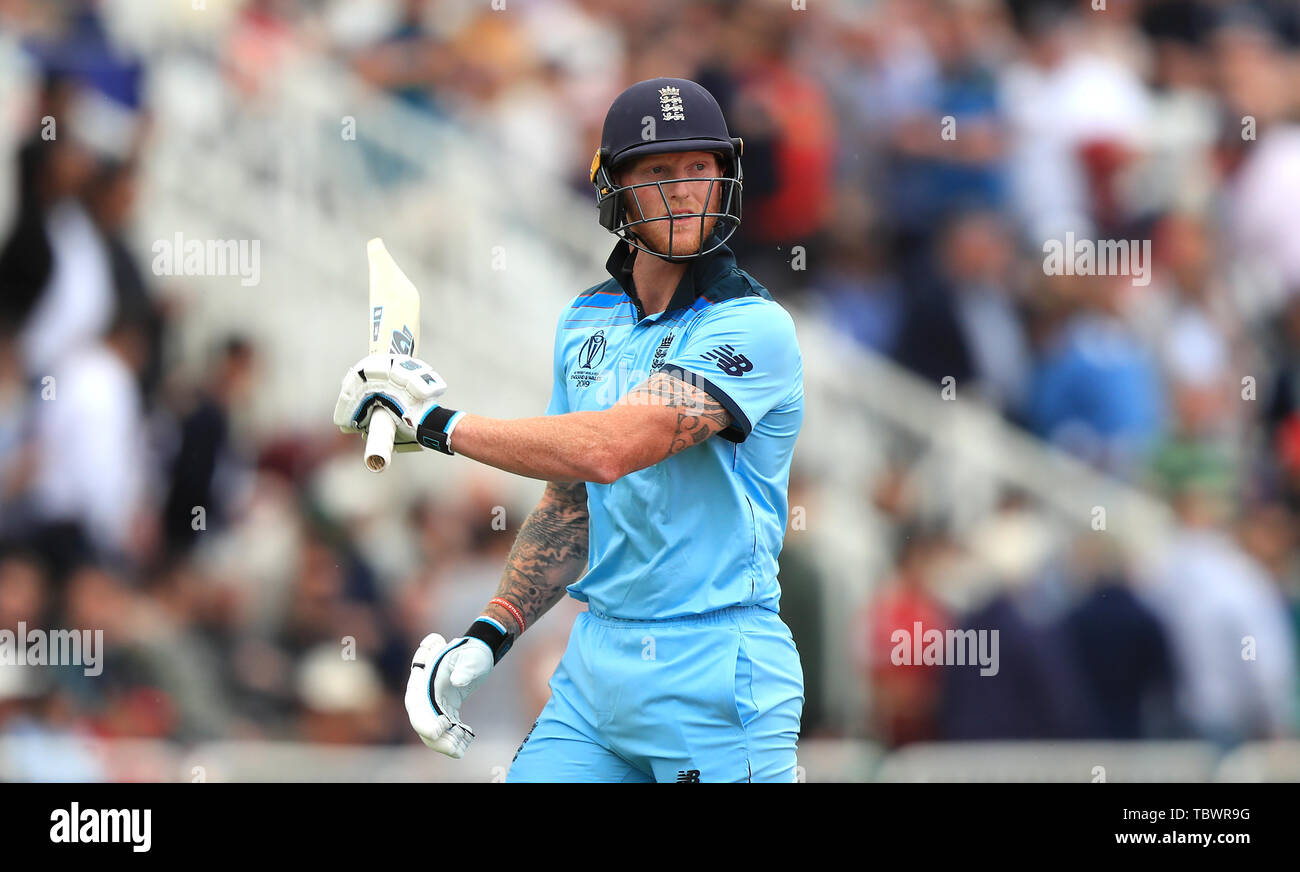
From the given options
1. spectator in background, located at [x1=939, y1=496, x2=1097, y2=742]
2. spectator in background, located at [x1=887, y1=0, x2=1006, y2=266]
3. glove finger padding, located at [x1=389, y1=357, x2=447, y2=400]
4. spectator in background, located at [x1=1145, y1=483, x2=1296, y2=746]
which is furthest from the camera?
spectator in background, located at [x1=887, y1=0, x2=1006, y2=266]

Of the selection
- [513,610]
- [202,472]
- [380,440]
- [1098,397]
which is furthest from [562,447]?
[1098,397]

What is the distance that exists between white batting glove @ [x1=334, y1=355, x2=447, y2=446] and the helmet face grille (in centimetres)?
71

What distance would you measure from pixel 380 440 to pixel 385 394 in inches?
4.8

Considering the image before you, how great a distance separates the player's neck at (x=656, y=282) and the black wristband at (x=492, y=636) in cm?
92

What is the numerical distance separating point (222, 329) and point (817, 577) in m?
3.49

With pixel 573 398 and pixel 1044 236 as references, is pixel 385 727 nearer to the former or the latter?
pixel 573 398

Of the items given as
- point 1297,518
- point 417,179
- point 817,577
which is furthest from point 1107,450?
point 417,179

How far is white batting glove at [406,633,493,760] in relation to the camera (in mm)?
4340

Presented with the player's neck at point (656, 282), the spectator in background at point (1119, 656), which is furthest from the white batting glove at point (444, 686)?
the spectator in background at point (1119, 656)

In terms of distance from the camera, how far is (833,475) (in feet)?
27.2

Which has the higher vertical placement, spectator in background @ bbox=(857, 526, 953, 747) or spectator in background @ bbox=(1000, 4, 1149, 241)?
spectator in background @ bbox=(1000, 4, 1149, 241)

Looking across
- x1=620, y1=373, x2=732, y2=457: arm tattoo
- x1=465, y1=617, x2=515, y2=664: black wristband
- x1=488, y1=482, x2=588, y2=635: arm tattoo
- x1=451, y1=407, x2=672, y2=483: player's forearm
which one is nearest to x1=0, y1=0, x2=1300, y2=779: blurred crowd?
x1=488, y1=482, x2=588, y2=635: arm tattoo

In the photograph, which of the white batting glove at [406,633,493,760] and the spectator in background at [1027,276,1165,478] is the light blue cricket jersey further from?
the spectator in background at [1027,276,1165,478]

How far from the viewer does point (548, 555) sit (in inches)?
184
